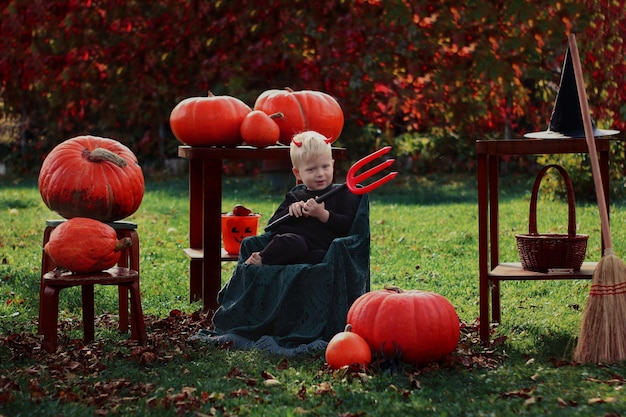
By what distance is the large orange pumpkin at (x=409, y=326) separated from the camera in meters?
4.88

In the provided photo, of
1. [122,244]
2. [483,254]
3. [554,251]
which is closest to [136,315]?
[122,244]

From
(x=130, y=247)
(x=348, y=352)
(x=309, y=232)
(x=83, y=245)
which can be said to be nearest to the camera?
(x=348, y=352)

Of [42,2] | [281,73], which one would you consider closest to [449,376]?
[281,73]

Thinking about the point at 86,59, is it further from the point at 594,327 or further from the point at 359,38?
the point at 594,327

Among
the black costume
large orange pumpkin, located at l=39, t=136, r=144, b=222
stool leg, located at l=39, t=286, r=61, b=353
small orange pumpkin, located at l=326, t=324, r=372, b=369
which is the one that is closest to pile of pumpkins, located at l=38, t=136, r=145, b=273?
large orange pumpkin, located at l=39, t=136, r=144, b=222

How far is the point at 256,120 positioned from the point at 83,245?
1.40m

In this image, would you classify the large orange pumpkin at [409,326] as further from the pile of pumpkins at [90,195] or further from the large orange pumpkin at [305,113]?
the large orange pumpkin at [305,113]

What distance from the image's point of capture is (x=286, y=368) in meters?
4.95

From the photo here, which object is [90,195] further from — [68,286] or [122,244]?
[68,286]

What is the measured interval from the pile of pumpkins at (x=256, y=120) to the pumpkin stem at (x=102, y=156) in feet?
2.05

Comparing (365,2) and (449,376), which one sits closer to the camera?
(449,376)

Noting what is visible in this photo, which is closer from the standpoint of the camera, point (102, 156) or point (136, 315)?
point (136, 315)

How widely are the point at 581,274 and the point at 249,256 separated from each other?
1.83 meters

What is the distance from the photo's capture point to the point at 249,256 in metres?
5.72
